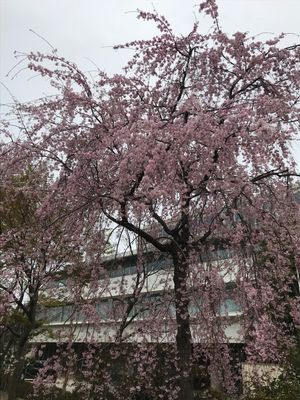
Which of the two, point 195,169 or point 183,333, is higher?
point 195,169

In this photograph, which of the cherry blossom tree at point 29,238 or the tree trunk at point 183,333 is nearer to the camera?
the tree trunk at point 183,333

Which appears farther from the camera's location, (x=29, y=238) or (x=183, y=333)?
(x=29, y=238)

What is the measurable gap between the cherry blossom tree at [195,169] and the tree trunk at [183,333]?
0.05 feet

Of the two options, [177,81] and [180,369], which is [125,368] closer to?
[180,369]

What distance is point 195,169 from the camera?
5.72 metres

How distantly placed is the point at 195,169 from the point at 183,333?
7.62 ft

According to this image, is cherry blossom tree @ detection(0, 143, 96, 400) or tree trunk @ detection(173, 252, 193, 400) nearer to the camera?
tree trunk @ detection(173, 252, 193, 400)

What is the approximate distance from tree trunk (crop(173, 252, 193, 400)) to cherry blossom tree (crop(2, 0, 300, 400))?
15mm

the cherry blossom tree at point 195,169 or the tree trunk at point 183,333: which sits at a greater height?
the cherry blossom tree at point 195,169

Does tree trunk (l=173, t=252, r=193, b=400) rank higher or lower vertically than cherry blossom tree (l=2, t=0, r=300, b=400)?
lower

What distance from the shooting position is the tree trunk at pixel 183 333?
18.9 ft

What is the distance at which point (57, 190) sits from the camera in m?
5.91

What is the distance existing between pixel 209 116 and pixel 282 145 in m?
1.29

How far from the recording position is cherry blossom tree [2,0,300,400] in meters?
5.08
